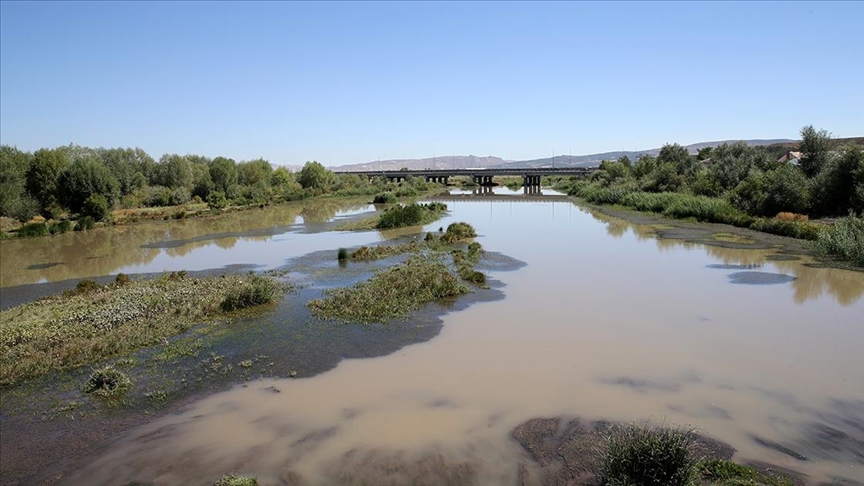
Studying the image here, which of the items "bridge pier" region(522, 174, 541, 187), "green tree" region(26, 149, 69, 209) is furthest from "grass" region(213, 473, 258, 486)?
"bridge pier" region(522, 174, 541, 187)

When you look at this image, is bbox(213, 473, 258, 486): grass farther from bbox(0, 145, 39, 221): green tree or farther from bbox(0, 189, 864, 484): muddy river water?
bbox(0, 145, 39, 221): green tree

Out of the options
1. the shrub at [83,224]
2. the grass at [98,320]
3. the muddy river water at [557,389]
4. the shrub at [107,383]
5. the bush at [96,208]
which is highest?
the bush at [96,208]

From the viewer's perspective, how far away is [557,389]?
9617 mm

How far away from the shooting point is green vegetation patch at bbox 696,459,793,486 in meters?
6.37

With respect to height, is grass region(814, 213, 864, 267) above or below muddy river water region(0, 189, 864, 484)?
above

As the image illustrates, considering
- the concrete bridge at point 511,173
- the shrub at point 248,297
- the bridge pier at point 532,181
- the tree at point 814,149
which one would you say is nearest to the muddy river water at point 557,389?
the shrub at point 248,297

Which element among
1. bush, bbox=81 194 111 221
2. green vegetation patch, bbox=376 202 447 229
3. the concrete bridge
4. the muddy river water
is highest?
the concrete bridge

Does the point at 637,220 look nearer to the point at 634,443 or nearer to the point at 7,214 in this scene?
the point at 634,443

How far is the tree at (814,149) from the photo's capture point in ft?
115

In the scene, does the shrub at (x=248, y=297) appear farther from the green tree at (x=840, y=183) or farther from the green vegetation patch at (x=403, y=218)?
the green tree at (x=840, y=183)

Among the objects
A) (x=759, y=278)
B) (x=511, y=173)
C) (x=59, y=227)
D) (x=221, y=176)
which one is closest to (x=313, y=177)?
(x=221, y=176)

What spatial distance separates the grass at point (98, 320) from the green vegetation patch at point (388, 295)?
2638mm

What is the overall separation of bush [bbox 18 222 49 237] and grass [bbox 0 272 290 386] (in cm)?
2314

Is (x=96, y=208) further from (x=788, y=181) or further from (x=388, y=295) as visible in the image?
(x=788, y=181)
